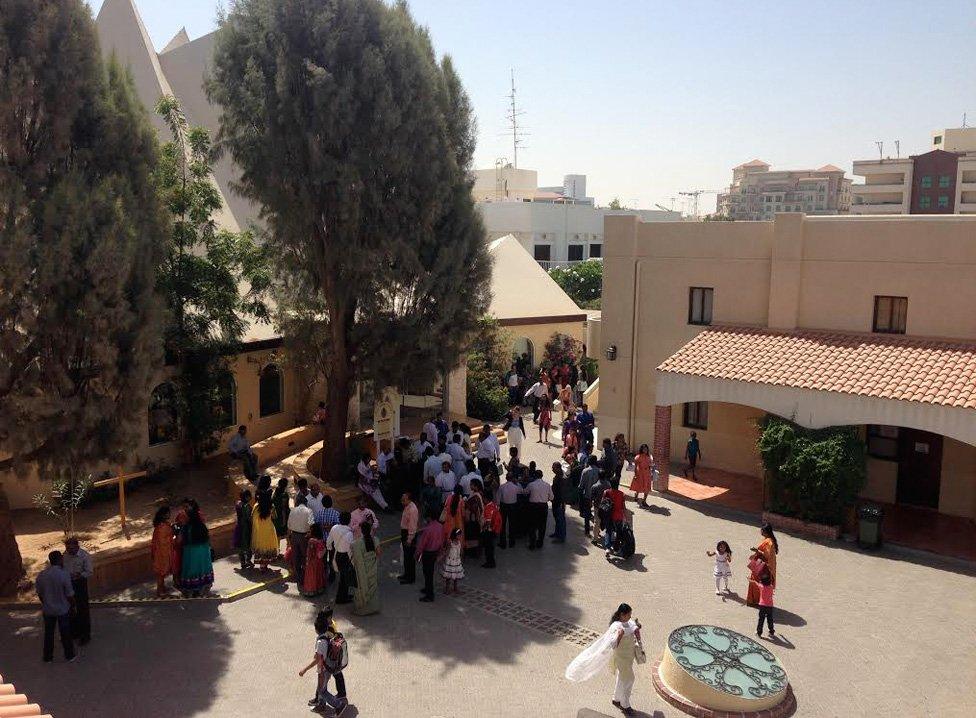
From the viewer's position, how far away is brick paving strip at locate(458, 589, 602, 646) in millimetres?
11078

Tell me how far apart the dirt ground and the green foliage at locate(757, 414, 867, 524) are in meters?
10.5

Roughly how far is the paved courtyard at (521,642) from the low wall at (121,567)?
0.88m

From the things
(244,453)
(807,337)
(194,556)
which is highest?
(807,337)

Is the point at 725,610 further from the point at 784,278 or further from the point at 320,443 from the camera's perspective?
the point at 320,443

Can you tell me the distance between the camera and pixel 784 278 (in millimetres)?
18359

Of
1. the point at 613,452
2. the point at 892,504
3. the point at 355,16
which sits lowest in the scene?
the point at 892,504

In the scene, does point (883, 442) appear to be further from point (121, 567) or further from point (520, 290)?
point (520, 290)

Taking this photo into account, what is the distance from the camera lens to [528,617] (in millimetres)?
11633

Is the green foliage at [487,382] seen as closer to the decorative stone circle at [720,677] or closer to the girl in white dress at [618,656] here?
the decorative stone circle at [720,677]

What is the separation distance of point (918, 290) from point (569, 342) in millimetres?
14590

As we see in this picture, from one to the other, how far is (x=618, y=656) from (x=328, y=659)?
3132 millimetres

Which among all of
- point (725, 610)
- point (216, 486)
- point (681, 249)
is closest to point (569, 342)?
point (681, 249)

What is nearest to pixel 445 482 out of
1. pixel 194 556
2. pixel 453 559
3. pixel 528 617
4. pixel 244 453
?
pixel 453 559

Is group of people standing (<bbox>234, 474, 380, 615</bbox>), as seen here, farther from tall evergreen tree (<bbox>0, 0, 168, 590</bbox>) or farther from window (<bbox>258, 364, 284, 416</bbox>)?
window (<bbox>258, 364, 284, 416</bbox>)
